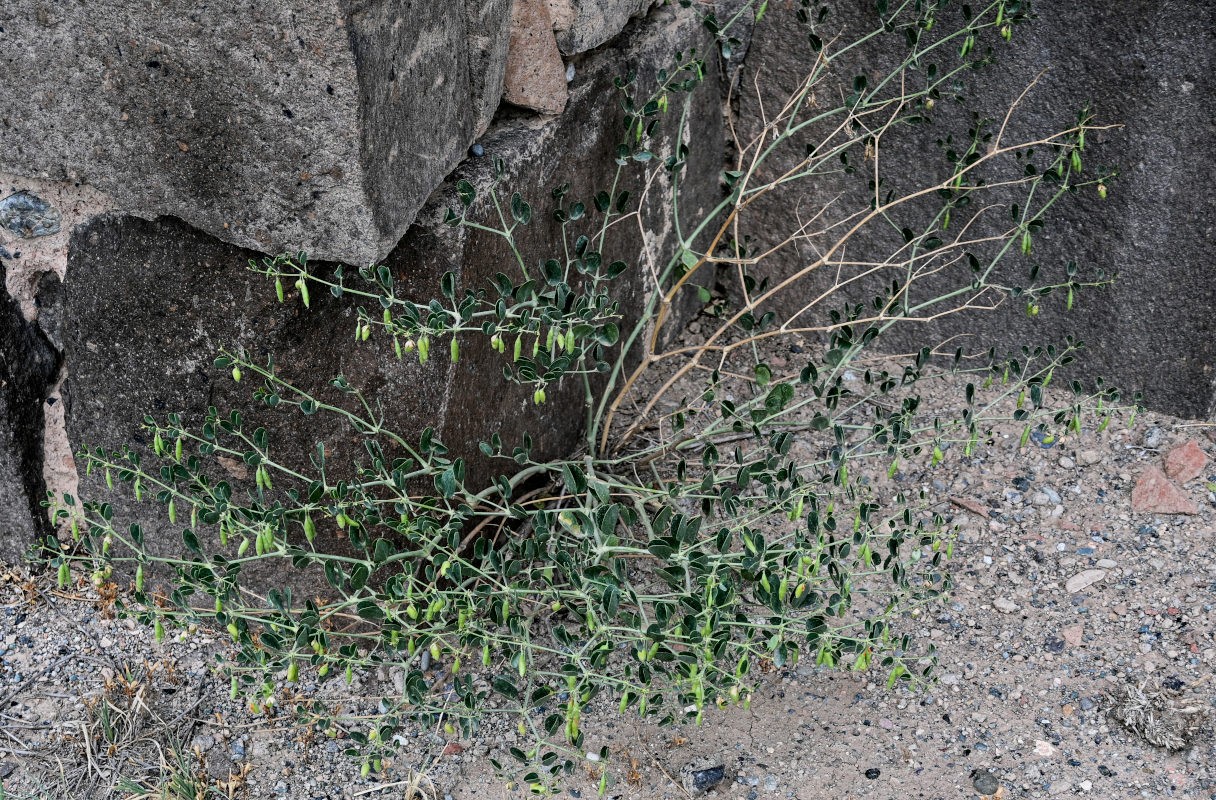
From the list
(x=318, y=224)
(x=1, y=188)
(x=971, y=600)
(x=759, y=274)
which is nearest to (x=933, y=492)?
(x=971, y=600)

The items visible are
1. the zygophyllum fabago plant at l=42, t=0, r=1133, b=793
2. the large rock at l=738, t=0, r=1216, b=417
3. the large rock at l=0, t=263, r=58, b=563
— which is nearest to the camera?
the zygophyllum fabago plant at l=42, t=0, r=1133, b=793

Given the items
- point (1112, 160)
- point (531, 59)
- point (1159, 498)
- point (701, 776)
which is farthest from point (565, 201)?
point (1159, 498)

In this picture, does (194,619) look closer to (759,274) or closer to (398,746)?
(398,746)

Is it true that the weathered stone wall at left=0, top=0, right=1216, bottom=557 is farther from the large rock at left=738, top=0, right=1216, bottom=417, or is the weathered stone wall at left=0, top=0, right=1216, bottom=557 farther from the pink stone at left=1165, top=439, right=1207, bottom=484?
the pink stone at left=1165, top=439, right=1207, bottom=484

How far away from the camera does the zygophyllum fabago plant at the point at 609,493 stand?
69.2 inches

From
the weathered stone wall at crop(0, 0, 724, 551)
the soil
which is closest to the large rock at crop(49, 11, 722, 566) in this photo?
the weathered stone wall at crop(0, 0, 724, 551)

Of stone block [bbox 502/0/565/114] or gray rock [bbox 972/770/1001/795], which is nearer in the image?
gray rock [bbox 972/770/1001/795]

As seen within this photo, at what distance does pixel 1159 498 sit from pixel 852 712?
0.97 m

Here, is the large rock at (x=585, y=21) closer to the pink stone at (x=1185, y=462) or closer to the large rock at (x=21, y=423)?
the large rock at (x=21, y=423)

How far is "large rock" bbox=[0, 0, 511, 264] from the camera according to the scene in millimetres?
1633

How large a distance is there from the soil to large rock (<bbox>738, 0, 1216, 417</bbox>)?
43cm

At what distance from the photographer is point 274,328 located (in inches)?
73.4

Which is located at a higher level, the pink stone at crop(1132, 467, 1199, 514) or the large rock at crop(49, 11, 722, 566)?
the large rock at crop(49, 11, 722, 566)

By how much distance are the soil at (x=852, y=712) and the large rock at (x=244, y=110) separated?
85 centimetres
